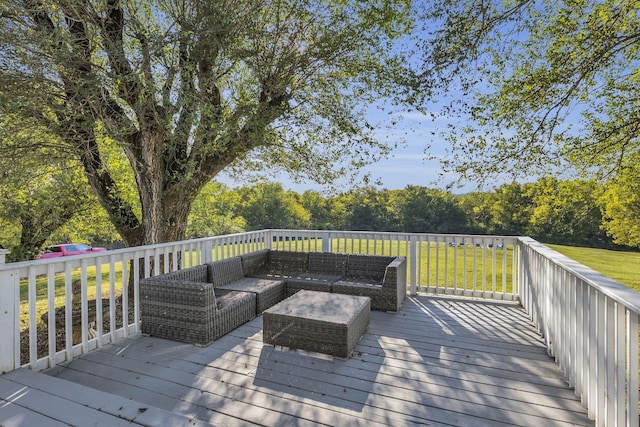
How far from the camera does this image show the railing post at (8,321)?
2465 millimetres

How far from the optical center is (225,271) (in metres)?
4.53

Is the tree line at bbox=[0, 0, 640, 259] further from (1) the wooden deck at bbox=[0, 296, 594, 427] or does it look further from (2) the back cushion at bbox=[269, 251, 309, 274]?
(1) the wooden deck at bbox=[0, 296, 594, 427]

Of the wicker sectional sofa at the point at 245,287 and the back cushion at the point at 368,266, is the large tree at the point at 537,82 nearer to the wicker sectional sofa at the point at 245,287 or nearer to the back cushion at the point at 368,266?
the back cushion at the point at 368,266

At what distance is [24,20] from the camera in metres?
4.02

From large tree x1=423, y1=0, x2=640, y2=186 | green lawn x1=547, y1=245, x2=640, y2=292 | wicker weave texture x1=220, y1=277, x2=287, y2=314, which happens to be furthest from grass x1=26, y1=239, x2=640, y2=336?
large tree x1=423, y1=0, x2=640, y2=186

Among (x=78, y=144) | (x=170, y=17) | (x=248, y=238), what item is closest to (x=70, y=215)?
(x=78, y=144)

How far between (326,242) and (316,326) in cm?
317

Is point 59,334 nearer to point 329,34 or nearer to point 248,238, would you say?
point 248,238

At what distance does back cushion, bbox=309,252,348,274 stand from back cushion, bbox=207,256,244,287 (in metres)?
1.14

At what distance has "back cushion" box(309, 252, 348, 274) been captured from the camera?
17.1 feet

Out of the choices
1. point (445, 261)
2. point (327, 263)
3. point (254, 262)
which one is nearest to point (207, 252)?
point (254, 262)

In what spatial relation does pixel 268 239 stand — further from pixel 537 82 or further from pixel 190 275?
pixel 537 82

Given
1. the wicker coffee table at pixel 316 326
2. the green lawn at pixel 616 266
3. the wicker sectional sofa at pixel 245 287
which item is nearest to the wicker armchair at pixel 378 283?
the wicker sectional sofa at pixel 245 287

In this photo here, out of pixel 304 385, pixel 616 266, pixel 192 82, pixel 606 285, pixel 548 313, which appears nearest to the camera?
pixel 606 285
